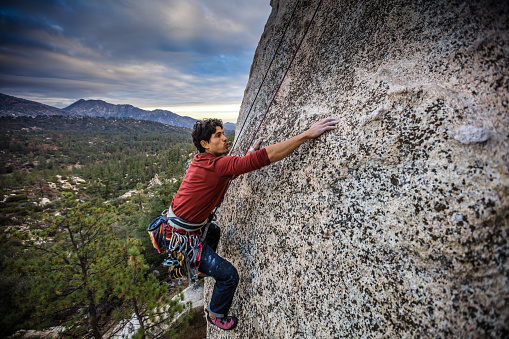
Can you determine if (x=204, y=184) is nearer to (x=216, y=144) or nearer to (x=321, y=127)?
(x=216, y=144)

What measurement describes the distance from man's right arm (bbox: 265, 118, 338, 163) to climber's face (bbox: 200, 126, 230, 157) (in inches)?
36.2

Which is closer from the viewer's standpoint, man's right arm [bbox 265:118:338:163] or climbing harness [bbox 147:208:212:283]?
man's right arm [bbox 265:118:338:163]

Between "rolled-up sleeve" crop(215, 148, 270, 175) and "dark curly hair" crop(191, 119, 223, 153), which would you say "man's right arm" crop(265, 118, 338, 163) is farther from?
"dark curly hair" crop(191, 119, 223, 153)

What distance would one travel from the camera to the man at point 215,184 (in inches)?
101

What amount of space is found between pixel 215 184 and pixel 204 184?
153mm

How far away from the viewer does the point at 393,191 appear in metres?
1.95

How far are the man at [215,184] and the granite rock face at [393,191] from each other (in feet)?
0.81

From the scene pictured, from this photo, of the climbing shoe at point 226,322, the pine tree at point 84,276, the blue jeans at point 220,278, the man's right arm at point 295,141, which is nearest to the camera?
the man's right arm at point 295,141

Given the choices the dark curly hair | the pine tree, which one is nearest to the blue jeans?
the dark curly hair

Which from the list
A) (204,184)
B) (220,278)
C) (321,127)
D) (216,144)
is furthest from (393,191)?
(220,278)

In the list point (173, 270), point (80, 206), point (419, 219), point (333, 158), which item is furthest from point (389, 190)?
point (80, 206)

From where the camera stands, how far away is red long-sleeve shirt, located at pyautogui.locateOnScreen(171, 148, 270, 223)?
2695mm

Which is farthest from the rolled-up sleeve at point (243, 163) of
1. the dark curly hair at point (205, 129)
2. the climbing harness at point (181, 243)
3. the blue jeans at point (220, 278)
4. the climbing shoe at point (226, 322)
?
the climbing shoe at point (226, 322)

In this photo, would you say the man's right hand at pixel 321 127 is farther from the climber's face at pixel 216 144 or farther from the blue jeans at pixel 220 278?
the blue jeans at pixel 220 278
